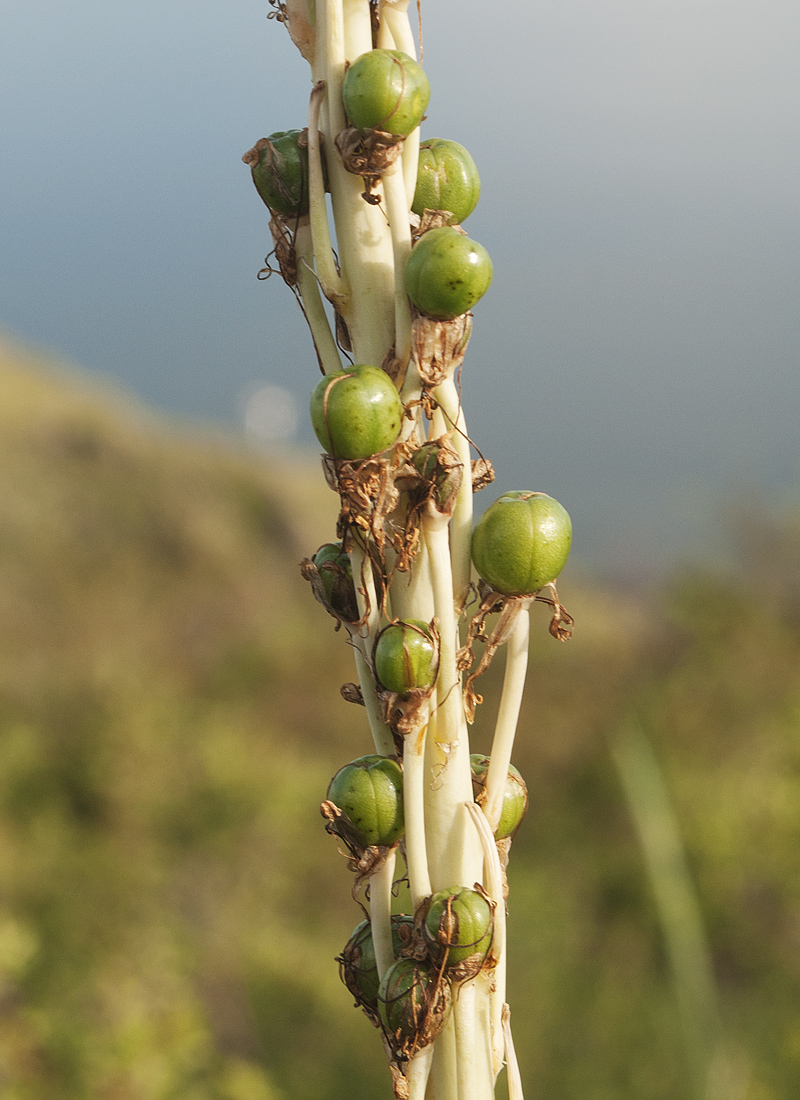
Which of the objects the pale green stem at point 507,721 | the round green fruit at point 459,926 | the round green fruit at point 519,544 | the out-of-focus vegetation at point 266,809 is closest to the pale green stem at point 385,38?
the round green fruit at point 519,544

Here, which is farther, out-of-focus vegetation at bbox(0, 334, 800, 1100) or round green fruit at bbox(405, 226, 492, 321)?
out-of-focus vegetation at bbox(0, 334, 800, 1100)

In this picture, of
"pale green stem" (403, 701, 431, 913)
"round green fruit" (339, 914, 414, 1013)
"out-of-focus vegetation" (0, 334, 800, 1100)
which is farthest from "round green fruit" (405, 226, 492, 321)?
"out-of-focus vegetation" (0, 334, 800, 1100)

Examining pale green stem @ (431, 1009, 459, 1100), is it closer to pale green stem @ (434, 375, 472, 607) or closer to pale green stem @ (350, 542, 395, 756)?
pale green stem @ (350, 542, 395, 756)

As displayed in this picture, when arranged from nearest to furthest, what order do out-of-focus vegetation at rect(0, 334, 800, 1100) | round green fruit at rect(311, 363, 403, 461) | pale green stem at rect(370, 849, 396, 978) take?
1. round green fruit at rect(311, 363, 403, 461)
2. pale green stem at rect(370, 849, 396, 978)
3. out-of-focus vegetation at rect(0, 334, 800, 1100)

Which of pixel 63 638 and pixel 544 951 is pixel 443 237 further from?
pixel 63 638

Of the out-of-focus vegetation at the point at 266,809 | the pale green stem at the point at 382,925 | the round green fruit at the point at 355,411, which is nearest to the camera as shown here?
the round green fruit at the point at 355,411

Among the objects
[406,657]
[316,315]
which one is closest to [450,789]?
[406,657]

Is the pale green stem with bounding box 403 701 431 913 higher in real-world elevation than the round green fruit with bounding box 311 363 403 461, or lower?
lower

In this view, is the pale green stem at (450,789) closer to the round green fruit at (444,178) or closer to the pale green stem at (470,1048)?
the pale green stem at (470,1048)
